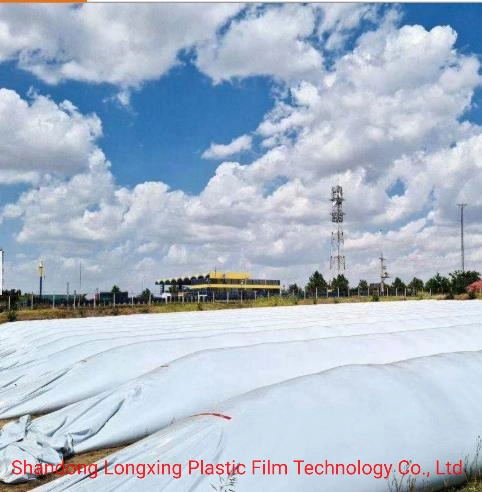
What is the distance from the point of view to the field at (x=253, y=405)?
5.00m

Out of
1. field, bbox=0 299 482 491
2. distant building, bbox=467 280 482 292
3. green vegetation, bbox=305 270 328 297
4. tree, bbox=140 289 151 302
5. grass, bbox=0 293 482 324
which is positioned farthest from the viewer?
green vegetation, bbox=305 270 328 297

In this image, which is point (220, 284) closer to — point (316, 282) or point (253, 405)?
point (316, 282)

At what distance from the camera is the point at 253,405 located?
17.3ft

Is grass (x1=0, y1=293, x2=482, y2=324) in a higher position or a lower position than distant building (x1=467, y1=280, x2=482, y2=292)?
lower

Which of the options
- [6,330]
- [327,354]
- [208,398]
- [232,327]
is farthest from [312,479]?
[6,330]

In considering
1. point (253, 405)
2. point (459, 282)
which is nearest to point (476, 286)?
point (459, 282)

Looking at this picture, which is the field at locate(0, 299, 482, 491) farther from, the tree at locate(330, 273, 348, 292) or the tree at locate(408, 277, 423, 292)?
the tree at locate(408, 277, 423, 292)

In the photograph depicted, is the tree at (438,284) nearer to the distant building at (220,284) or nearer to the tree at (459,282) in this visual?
the tree at (459,282)

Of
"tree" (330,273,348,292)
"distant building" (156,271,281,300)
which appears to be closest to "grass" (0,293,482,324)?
"tree" (330,273,348,292)

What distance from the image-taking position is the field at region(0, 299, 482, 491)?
5.00 metres

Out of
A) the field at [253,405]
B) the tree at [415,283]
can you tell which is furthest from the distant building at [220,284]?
the field at [253,405]

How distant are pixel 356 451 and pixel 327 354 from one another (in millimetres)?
4588

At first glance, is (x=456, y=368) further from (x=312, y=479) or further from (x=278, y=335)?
(x=278, y=335)

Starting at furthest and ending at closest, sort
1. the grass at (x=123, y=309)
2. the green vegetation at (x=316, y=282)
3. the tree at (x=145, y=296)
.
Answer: the green vegetation at (x=316, y=282) < the tree at (x=145, y=296) < the grass at (x=123, y=309)
